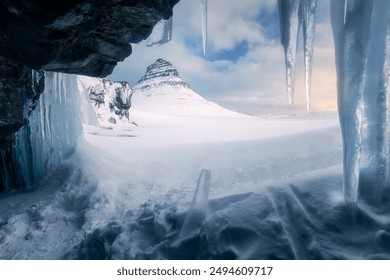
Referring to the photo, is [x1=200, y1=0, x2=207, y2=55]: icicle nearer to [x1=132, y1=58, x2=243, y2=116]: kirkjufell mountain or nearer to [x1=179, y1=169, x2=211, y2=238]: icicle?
[x1=179, y1=169, x2=211, y2=238]: icicle

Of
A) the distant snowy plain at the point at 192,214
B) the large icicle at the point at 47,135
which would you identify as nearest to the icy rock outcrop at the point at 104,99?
the large icicle at the point at 47,135

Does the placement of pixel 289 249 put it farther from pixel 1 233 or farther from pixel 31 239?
pixel 1 233

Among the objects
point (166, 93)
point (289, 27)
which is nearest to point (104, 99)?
point (289, 27)

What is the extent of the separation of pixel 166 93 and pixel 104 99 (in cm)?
6636

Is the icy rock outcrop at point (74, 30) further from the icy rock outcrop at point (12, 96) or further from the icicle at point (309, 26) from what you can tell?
the icicle at point (309, 26)

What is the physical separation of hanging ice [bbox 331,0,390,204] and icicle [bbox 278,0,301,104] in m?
0.61

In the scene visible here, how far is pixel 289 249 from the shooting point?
261cm

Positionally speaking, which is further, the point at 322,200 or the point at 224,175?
the point at 224,175

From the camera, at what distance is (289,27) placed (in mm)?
4012

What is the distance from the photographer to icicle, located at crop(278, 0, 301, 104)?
3.95m

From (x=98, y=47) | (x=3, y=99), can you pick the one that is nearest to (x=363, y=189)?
(x=98, y=47)

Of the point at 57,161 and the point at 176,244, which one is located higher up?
the point at 57,161

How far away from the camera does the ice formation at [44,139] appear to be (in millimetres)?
4781

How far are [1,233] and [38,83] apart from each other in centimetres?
228
